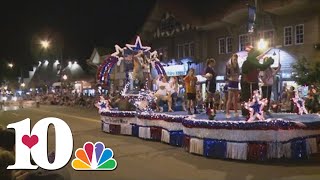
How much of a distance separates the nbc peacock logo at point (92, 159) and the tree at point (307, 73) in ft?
47.7

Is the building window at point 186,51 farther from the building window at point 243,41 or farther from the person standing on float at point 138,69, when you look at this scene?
the person standing on float at point 138,69

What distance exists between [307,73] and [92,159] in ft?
54.7

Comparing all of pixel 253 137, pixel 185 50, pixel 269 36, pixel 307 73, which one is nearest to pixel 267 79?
pixel 253 137

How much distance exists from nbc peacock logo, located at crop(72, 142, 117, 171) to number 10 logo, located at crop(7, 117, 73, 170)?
7.80 ft

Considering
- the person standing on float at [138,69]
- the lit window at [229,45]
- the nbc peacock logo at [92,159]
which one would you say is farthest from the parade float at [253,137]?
the lit window at [229,45]

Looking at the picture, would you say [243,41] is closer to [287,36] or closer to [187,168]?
[287,36]

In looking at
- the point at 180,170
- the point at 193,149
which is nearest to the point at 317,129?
the point at 193,149

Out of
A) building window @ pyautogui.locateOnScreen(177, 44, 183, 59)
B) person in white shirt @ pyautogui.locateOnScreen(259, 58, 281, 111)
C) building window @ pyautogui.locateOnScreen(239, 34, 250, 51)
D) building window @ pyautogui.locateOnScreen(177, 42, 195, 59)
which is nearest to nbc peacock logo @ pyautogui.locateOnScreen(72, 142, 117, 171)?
person in white shirt @ pyautogui.locateOnScreen(259, 58, 281, 111)

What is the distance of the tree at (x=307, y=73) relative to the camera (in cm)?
2352

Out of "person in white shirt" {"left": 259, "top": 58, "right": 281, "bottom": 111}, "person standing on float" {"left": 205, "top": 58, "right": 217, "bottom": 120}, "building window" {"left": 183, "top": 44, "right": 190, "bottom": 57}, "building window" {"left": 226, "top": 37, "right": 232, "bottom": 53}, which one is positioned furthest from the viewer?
"building window" {"left": 183, "top": 44, "right": 190, "bottom": 57}

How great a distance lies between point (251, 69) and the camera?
44.9 ft

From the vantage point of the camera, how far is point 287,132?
38.8 feet

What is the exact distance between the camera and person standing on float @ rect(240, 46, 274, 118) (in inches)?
534

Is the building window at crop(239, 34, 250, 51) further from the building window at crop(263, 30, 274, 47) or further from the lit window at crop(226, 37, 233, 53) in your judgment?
the building window at crop(263, 30, 274, 47)
